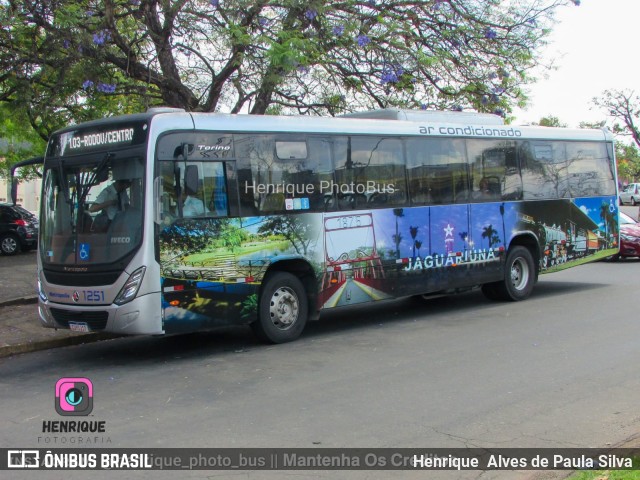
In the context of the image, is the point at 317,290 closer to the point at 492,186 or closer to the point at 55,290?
the point at 55,290

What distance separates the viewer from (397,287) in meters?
11.4

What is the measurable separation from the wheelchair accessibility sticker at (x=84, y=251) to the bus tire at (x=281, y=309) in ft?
7.61

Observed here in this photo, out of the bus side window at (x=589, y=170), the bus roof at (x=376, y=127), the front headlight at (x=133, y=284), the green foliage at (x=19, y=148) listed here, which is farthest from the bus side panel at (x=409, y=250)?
the green foliage at (x=19, y=148)

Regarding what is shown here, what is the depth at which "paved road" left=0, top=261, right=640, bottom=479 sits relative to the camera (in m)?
5.95

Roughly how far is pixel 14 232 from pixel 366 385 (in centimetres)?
1987

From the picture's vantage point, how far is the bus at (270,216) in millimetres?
8766

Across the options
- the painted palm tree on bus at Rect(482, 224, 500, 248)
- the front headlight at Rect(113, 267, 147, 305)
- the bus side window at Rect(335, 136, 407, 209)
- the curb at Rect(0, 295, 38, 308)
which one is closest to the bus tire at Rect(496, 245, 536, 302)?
the painted palm tree on bus at Rect(482, 224, 500, 248)

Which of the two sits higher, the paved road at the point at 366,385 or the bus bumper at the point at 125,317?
the bus bumper at the point at 125,317

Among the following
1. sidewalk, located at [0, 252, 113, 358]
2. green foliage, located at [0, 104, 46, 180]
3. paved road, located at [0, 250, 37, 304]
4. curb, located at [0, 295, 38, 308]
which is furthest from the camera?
green foliage, located at [0, 104, 46, 180]

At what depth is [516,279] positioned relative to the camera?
1374 centimetres

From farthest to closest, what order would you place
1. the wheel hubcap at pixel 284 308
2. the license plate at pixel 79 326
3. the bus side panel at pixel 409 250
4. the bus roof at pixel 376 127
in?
the bus side panel at pixel 409 250 < the wheel hubcap at pixel 284 308 < the bus roof at pixel 376 127 < the license plate at pixel 79 326

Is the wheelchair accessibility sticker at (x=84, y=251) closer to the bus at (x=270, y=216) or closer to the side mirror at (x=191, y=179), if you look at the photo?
the bus at (x=270, y=216)

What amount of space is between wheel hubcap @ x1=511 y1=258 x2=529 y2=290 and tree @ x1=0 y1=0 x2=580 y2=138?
3532mm

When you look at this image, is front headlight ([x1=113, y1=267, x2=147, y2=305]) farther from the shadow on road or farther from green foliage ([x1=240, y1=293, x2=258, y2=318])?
green foliage ([x1=240, y1=293, x2=258, y2=318])
